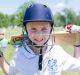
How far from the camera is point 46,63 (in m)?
2.25

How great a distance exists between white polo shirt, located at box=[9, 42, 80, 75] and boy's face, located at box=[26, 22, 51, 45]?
0.38 ft

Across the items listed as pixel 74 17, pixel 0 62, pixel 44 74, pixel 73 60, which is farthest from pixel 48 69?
pixel 74 17

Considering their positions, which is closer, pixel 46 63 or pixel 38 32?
pixel 38 32

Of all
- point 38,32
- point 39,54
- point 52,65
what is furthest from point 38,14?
point 52,65

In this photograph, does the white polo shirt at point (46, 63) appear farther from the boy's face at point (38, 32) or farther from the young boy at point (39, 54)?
the boy's face at point (38, 32)

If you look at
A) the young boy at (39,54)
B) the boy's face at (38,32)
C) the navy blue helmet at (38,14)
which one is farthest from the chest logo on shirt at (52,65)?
the navy blue helmet at (38,14)

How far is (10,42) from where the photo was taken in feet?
8.59

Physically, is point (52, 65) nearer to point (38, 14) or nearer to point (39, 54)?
point (39, 54)

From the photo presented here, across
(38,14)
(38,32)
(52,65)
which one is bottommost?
(52,65)

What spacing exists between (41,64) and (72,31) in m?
0.52

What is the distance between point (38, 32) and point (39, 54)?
18 centimetres

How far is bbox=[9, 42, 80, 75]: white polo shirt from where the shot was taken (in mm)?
2238

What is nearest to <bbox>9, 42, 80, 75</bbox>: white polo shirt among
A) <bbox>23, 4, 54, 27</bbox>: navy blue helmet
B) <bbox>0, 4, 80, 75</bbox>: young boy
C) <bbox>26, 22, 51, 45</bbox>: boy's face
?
<bbox>0, 4, 80, 75</bbox>: young boy

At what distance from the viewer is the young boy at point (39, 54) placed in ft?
7.16
